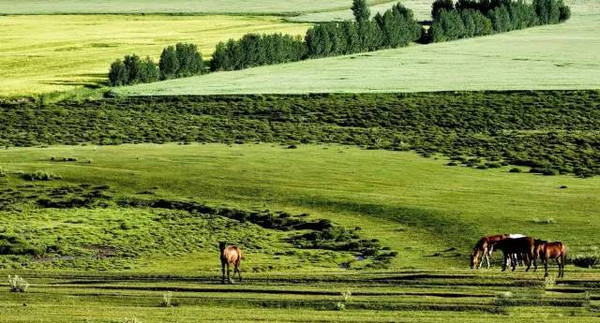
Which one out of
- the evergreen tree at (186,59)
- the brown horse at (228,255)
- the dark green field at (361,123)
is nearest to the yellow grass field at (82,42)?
the evergreen tree at (186,59)

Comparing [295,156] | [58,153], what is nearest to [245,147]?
[295,156]

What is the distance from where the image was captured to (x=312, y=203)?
56000 mm

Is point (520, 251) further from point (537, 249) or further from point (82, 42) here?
point (82, 42)

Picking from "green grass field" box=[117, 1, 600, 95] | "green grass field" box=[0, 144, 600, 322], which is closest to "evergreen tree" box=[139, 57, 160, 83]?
"green grass field" box=[117, 1, 600, 95]

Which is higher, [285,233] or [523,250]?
[523,250]

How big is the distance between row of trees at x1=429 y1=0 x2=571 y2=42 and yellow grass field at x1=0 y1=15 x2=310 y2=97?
21.7 m

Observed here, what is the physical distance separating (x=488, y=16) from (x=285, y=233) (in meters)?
133

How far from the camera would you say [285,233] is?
167ft

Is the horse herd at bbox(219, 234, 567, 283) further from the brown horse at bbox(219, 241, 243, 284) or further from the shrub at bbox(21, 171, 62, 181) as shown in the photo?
the shrub at bbox(21, 171, 62, 181)

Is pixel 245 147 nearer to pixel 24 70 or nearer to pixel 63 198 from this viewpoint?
pixel 63 198

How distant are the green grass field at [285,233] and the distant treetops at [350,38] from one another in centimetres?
4185

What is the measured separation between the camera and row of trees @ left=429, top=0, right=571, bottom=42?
165500 millimetres

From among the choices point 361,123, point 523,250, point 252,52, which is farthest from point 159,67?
point 523,250

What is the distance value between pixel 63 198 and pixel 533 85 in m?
58.7
